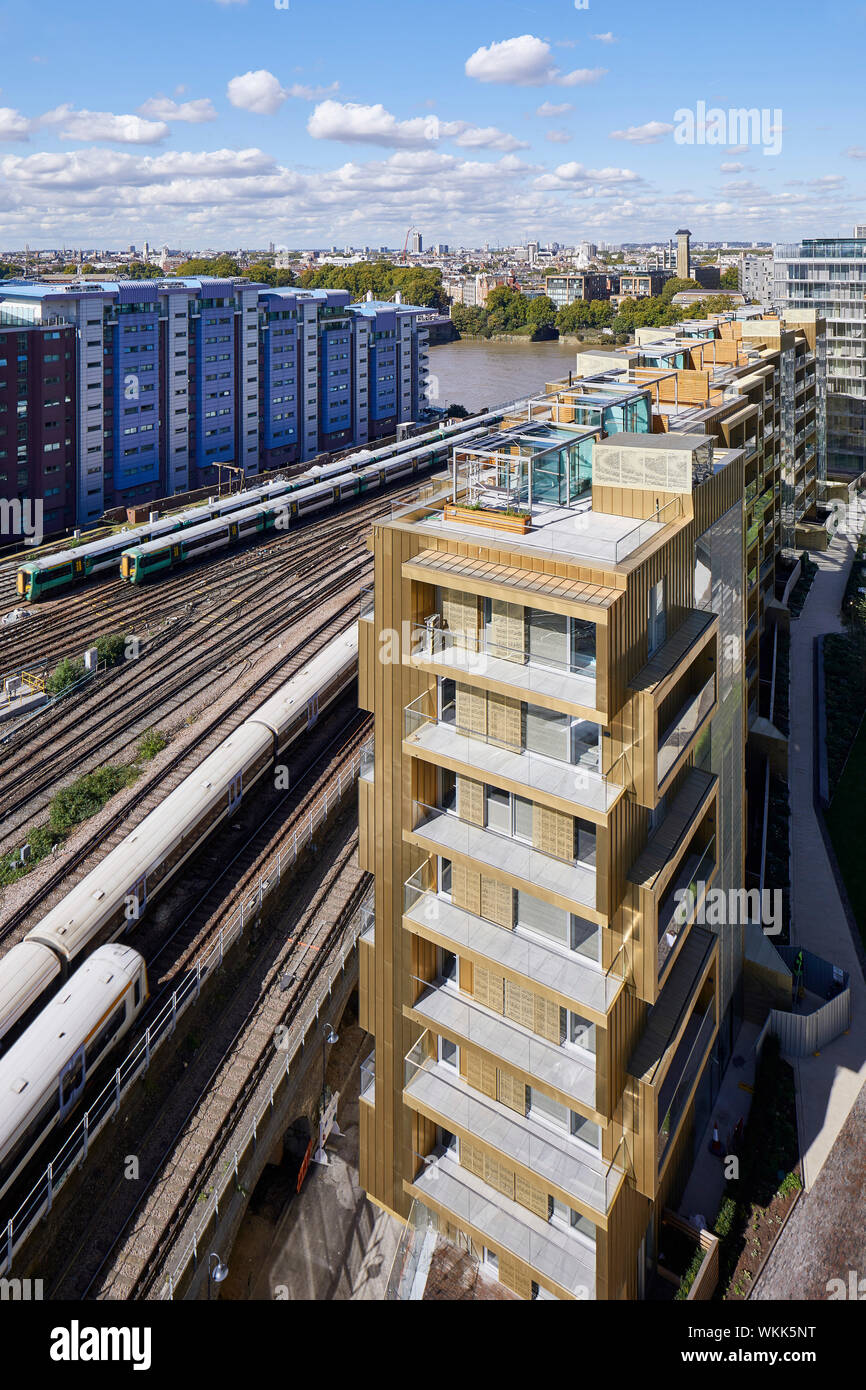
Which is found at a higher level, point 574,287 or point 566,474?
point 574,287

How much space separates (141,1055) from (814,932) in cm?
1594

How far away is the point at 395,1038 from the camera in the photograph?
14.2 meters

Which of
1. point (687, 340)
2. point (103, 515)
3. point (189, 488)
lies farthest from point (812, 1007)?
point (189, 488)

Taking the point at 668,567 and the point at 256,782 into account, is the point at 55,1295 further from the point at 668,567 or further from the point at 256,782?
the point at 668,567

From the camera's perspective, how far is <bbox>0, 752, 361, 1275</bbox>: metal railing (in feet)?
52.0

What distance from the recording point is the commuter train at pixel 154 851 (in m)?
19.4

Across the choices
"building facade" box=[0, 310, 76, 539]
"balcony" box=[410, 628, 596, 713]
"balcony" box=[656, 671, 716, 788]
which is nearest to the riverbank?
"building facade" box=[0, 310, 76, 539]

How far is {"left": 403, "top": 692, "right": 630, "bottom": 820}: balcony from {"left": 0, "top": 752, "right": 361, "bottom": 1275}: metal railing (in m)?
7.36

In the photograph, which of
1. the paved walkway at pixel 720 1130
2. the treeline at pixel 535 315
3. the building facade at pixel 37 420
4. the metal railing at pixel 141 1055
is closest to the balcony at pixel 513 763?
the metal railing at pixel 141 1055

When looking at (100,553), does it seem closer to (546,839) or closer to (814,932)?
(814,932)

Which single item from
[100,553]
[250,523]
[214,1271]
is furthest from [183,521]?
[214,1271]

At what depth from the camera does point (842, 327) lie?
56.2 m

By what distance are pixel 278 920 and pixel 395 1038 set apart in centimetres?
982

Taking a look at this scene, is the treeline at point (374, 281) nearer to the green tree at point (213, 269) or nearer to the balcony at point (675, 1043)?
the green tree at point (213, 269)
